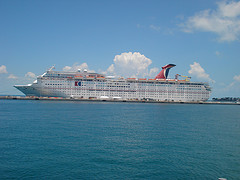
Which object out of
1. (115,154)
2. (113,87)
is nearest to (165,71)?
(113,87)

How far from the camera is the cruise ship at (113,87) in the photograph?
80125 mm

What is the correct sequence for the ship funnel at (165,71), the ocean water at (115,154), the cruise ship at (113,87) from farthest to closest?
the ship funnel at (165,71) → the cruise ship at (113,87) → the ocean water at (115,154)

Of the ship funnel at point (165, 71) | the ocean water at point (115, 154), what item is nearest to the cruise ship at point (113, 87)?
the ship funnel at point (165, 71)

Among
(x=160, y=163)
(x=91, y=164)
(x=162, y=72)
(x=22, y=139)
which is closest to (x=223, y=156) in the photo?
(x=160, y=163)

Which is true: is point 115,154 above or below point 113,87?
below

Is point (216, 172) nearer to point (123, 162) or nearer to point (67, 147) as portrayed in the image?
point (123, 162)

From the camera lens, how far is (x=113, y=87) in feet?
283

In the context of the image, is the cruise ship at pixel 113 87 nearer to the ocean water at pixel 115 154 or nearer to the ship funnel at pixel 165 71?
the ship funnel at pixel 165 71

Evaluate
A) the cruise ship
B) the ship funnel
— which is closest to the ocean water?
the cruise ship

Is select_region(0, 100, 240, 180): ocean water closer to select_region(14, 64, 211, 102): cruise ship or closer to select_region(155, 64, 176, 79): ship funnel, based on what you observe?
select_region(14, 64, 211, 102): cruise ship

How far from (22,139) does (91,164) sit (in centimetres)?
921

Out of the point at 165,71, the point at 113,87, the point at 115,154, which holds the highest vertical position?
the point at 165,71

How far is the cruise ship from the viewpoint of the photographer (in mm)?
80125

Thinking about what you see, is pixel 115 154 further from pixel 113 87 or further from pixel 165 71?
pixel 165 71
